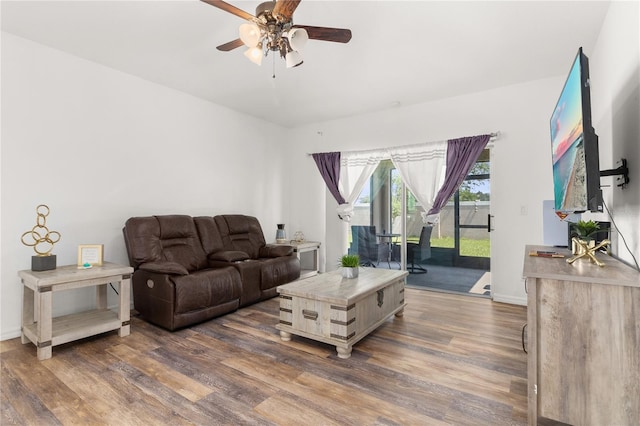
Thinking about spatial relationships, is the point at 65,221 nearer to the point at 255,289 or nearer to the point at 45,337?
the point at 45,337

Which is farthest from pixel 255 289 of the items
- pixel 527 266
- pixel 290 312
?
pixel 527 266

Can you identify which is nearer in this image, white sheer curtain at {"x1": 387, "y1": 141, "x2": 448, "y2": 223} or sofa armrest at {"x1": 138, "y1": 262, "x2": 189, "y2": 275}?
sofa armrest at {"x1": 138, "y1": 262, "x2": 189, "y2": 275}

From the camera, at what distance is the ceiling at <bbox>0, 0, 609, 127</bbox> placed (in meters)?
2.44

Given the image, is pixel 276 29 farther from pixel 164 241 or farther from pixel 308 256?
pixel 308 256

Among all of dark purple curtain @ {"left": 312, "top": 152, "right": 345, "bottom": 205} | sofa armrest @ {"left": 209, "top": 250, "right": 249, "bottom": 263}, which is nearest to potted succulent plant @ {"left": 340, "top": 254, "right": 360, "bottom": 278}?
sofa armrest @ {"left": 209, "top": 250, "right": 249, "bottom": 263}

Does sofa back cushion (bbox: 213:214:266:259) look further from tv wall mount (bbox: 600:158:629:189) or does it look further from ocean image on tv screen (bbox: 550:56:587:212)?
tv wall mount (bbox: 600:158:629:189)

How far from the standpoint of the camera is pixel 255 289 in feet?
12.3

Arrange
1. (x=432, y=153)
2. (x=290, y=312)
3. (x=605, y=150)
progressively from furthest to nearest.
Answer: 1. (x=432, y=153)
2. (x=290, y=312)
3. (x=605, y=150)

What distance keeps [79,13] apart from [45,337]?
2.51m

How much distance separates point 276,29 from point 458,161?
3.00 meters

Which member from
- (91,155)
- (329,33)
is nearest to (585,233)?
(329,33)

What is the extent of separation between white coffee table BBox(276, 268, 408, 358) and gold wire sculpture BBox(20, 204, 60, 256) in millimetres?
2161

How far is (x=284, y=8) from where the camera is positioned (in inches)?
77.2

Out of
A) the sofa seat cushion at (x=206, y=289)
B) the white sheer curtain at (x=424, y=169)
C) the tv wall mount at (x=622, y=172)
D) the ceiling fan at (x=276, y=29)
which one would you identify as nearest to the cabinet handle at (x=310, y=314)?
the sofa seat cushion at (x=206, y=289)
